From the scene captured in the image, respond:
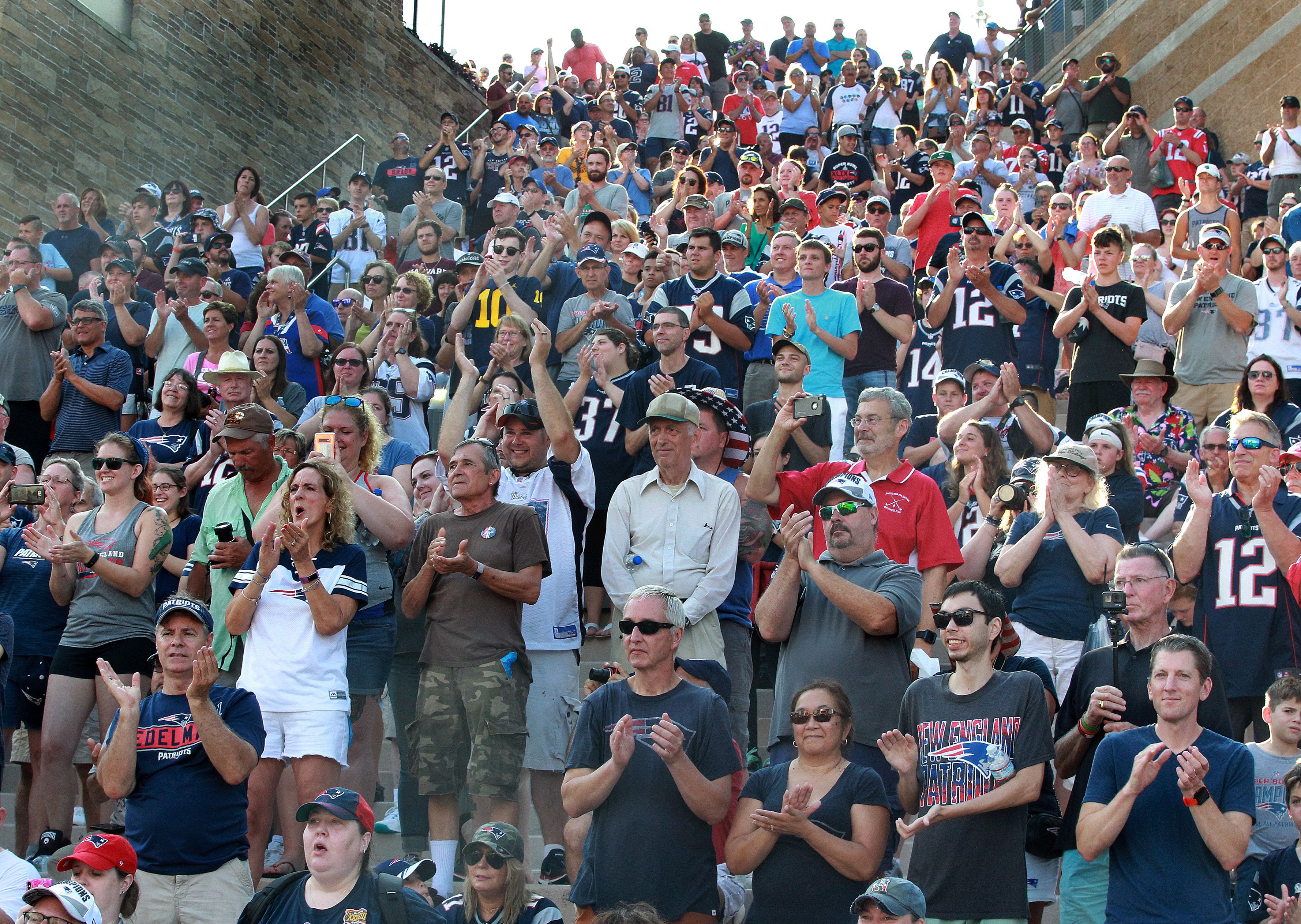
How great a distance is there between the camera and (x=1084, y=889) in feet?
16.1

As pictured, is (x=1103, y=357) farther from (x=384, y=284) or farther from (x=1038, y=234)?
(x=384, y=284)

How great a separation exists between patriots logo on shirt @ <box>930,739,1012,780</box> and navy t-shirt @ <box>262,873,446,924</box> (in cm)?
188

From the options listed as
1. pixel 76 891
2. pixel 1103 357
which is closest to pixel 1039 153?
pixel 1103 357

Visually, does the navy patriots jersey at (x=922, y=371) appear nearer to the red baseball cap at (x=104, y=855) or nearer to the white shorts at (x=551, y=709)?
the white shorts at (x=551, y=709)

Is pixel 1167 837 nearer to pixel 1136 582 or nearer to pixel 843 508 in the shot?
pixel 1136 582

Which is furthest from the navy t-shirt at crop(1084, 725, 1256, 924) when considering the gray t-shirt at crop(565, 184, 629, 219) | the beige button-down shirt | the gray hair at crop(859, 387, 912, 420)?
the gray t-shirt at crop(565, 184, 629, 219)

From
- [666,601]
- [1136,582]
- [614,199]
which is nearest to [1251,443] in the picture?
[1136,582]

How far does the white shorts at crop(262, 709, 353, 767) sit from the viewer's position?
228 inches

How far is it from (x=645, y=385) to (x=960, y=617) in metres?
3.49

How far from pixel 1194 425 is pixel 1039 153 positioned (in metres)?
8.57

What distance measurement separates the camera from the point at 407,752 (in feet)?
20.9

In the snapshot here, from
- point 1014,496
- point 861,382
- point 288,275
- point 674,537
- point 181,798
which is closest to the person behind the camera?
point 181,798

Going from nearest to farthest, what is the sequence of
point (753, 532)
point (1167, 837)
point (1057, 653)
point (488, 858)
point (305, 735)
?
1. point (1167, 837)
2. point (488, 858)
3. point (305, 735)
4. point (753, 532)
5. point (1057, 653)

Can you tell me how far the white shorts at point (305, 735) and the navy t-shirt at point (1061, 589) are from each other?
3.21 metres
